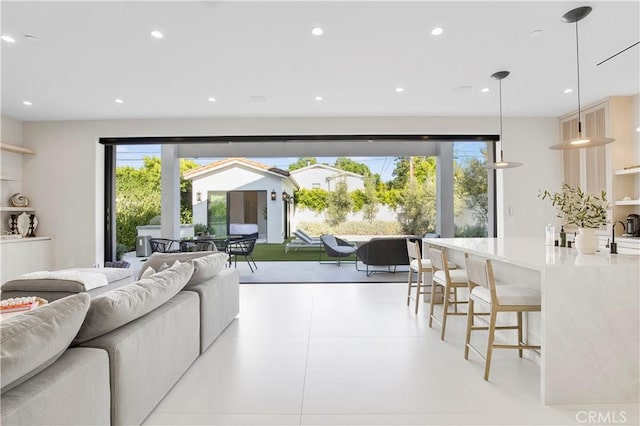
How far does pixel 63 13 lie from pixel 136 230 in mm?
4801

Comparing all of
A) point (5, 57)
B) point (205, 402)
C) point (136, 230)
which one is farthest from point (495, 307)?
point (136, 230)

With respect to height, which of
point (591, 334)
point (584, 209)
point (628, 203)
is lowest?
point (591, 334)

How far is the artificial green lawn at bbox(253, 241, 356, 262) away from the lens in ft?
26.4

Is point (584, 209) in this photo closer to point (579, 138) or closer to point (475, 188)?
point (579, 138)

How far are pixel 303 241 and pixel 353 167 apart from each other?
6.68ft

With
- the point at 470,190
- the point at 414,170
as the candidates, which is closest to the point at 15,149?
the point at 414,170

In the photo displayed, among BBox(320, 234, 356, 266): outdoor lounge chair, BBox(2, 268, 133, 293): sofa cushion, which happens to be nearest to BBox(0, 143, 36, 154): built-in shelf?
BBox(2, 268, 133, 293): sofa cushion

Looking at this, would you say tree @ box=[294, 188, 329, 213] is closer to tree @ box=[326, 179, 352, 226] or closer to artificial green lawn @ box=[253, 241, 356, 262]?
tree @ box=[326, 179, 352, 226]

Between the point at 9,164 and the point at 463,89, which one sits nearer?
the point at 463,89

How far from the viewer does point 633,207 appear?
480 centimetres

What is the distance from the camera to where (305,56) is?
11.8ft

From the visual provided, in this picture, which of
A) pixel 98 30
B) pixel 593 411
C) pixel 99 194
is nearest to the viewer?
pixel 593 411

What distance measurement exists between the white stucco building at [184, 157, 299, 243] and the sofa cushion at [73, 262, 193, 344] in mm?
6102

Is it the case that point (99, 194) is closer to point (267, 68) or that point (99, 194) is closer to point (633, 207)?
point (267, 68)
